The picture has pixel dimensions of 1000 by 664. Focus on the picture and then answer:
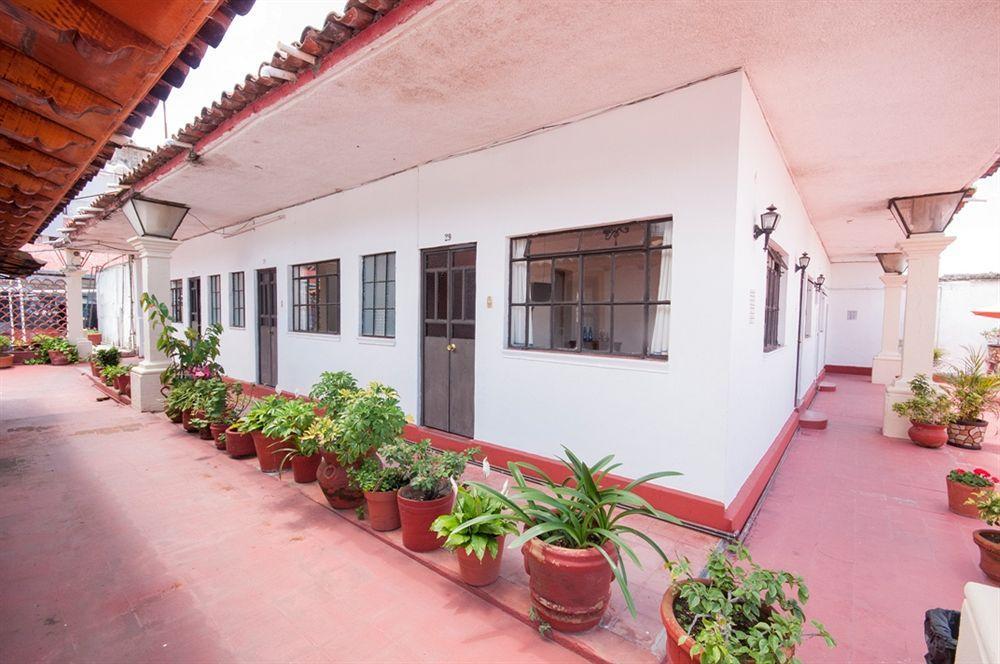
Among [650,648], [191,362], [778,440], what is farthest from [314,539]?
[778,440]

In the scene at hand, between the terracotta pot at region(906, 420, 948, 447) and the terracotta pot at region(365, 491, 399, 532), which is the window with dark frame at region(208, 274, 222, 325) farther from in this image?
the terracotta pot at region(906, 420, 948, 447)

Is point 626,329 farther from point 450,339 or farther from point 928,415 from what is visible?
point 928,415

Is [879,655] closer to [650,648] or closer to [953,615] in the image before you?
[953,615]

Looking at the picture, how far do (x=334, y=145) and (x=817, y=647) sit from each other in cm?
529

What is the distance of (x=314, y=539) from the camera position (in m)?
3.04

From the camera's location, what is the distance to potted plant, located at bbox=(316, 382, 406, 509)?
3.16m

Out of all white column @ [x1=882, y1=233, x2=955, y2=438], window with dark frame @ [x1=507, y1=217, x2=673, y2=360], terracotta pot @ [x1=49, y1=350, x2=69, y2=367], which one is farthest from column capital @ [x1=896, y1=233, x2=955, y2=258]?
terracotta pot @ [x1=49, y1=350, x2=69, y2=367]

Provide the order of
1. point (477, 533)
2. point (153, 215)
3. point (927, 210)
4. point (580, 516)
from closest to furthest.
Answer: point (580, 516) < point (477, 533) < point (927, 210) < point (153, 215)

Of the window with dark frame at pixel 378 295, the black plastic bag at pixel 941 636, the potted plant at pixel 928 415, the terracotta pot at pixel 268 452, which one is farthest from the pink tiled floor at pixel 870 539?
the window with dark frame at pixel 378 295

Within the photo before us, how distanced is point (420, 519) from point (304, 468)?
1741 mm

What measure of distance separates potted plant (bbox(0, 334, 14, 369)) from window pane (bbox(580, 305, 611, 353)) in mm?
15730

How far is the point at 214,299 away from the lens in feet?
31.4

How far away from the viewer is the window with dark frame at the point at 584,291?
3500 mm

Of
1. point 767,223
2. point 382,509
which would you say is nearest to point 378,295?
point 382,509
